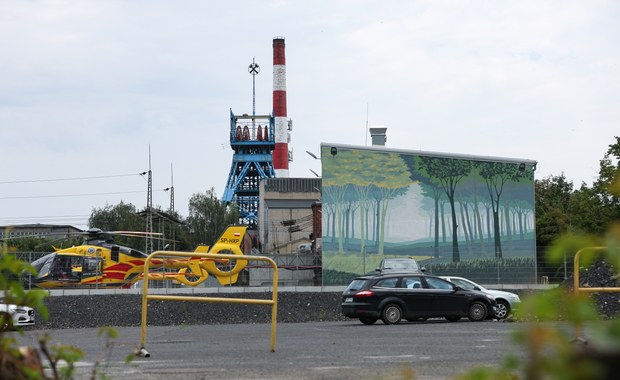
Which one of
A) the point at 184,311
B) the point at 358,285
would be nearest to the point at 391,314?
the point at 358,285

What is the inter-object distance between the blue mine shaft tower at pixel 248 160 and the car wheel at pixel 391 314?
9810 cm

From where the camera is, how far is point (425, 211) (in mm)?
48219

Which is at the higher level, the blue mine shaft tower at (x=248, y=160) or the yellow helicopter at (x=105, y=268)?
the blue mine shaft tower at (x=248, y=160)

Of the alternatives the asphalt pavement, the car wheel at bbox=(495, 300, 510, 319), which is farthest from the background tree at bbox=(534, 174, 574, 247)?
the asphalt pavement

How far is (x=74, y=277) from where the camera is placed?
40.7 m

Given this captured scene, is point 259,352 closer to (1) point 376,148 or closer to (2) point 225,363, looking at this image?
(2) point 225,363

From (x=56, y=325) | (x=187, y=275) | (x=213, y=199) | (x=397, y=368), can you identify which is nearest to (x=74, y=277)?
(x=187, y=275)

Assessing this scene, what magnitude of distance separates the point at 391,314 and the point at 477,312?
8.47ft

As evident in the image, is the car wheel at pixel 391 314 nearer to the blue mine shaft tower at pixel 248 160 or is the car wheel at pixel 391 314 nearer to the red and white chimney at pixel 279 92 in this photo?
the red and white chimney at pixel 279 92

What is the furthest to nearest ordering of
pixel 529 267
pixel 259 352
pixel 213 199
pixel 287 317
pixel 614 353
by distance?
1. pixel 213 199
2. pixel 529 267
3. pixel 287 317
4. pixel 259 352
5. pixel 614 353

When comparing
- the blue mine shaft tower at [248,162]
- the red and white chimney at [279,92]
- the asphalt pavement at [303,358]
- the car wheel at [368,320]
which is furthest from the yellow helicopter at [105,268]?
the blue mine shaft tower at [248,162]

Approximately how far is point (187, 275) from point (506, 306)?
18947mm

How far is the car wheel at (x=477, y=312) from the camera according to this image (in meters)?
26.0

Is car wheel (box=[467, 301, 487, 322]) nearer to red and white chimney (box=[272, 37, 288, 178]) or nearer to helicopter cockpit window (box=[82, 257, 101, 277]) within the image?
A: helicopter cockpit window (box=[82, 257, 101, 277])
